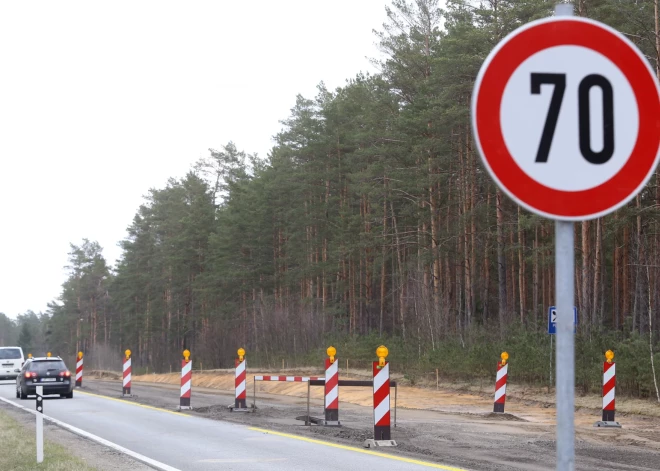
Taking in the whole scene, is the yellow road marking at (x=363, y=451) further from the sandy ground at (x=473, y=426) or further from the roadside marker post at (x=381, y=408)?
the roadside marker post at (x=381, y=408)

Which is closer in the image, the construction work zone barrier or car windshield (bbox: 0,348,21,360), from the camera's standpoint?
the construction work zone barrier

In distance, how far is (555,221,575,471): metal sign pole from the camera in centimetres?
272

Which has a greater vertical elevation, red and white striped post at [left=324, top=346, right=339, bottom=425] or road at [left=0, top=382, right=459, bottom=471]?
red and white striped post at [left=324, top=346, right=339, bottom=425]

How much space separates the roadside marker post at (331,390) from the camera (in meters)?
18.3

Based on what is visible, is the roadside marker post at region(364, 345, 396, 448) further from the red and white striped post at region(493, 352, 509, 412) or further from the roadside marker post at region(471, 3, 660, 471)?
the roadside marker post at region(471, 3, 660, 471)

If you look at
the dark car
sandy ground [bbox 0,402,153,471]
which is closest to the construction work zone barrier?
sandy ground [bbox 0,402,153,471]

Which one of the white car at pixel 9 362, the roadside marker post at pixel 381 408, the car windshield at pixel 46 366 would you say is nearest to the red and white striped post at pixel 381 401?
the roadside marker post at pixel 381 408

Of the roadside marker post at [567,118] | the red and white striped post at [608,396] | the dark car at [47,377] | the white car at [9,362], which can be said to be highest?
the roadside marker post at [567,118]

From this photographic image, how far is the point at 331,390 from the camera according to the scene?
60.1 ft

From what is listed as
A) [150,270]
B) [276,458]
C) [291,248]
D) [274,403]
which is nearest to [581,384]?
[274,403]

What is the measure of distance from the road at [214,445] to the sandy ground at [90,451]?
46 centimetres

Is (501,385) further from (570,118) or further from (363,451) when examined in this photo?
(570,118)

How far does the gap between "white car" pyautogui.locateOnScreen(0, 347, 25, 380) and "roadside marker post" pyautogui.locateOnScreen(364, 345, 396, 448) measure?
3462 cm

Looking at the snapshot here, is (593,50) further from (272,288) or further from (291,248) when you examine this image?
(272,288)
